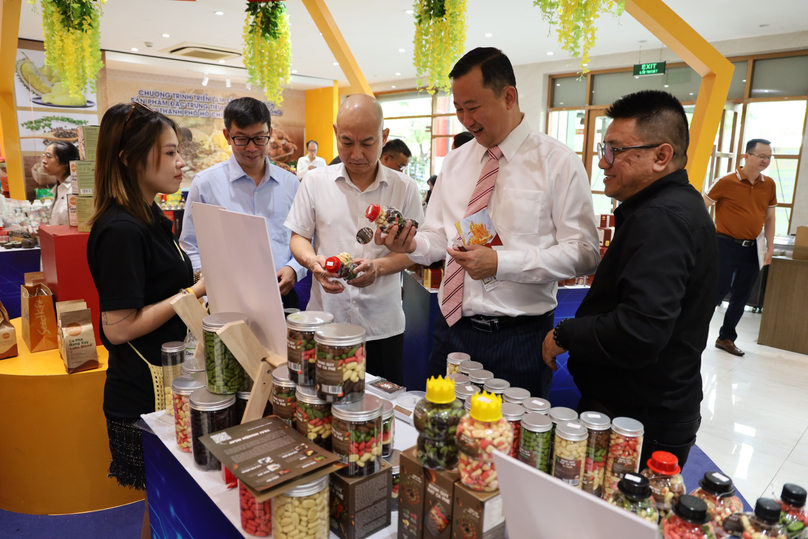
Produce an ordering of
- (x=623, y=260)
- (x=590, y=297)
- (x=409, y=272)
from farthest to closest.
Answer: (x=409, y=272), (x=590, y=297), (x=623, y=260)

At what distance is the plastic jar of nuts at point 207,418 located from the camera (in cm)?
139

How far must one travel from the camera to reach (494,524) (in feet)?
3.31

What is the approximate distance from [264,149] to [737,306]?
16.8 ft

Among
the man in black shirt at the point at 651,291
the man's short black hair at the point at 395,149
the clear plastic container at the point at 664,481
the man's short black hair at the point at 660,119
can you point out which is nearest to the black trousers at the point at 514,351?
the man in black shirt at the point at 651,291

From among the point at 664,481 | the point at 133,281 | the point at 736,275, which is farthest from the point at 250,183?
the point at 736,275

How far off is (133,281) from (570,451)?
155 centimetres

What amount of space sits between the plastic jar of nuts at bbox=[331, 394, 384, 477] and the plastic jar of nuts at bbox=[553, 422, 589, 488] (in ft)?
1.28

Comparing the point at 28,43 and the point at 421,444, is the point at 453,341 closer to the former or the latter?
the point at 421,444

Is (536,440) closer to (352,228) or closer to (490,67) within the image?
(490,67)

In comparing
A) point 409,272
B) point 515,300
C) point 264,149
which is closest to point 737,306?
point 409,272

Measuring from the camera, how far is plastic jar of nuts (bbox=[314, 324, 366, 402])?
3.86 ft

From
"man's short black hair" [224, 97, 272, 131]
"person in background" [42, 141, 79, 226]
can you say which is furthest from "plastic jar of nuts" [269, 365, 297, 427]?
"person in background" [42, 141, 79, 226]

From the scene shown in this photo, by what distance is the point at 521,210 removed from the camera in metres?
2.06

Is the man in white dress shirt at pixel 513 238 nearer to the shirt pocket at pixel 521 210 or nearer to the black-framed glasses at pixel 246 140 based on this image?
the shirt pocket at pixel 521 210
